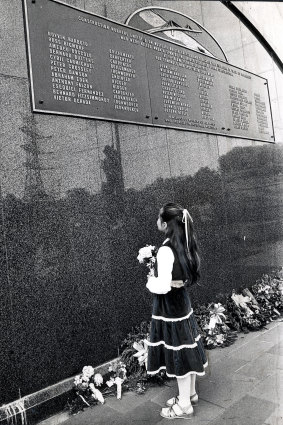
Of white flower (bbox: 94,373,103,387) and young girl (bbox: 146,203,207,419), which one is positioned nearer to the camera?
young girl (bbox: 146,203,207,419)

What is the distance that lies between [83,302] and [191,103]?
3399 mm

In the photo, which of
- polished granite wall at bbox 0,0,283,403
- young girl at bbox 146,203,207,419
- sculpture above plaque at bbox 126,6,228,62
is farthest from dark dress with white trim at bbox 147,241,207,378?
sculpture above plaque at bbox 126,6,228,62

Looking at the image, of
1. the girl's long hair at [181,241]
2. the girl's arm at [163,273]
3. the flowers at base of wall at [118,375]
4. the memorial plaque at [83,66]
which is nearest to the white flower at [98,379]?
the flowers at base of wall at [118,375]

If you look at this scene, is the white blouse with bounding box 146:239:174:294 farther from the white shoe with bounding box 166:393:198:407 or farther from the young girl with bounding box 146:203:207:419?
the white shoe with bounding box 166:393:198:407

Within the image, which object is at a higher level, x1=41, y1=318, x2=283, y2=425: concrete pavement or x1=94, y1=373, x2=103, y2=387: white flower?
x1=94, y1=373, x2=103, y2=387: white flower

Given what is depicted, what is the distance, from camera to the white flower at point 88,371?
3.76 meters

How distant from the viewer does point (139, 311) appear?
15.0 ft

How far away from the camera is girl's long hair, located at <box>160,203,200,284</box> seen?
322 centimetres

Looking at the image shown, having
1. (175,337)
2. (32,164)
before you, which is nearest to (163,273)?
(175,337)

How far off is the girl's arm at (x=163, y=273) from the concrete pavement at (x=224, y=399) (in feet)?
3.81

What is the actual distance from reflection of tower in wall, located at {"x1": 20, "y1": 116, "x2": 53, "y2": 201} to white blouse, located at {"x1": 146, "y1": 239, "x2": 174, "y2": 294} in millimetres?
1453

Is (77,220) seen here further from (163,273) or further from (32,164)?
(163,273)

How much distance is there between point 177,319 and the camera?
328 centimetres

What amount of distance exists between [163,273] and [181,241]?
336 millimetres
